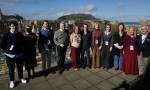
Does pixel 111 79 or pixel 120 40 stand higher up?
pixel 120 40

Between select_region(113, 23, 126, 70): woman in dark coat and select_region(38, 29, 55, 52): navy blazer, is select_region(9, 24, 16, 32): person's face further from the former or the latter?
select_region(113, 23, 126, 70): woman in dark coat

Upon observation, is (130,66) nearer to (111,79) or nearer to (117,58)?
(117,58)

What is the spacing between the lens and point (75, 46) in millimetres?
3895

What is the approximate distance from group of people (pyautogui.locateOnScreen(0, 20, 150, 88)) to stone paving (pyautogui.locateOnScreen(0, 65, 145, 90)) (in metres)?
0.20

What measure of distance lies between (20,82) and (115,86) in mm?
2764

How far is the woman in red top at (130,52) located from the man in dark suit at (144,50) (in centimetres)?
14

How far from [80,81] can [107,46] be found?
5.18 ft

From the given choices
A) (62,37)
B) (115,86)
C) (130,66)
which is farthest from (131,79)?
(62,37)

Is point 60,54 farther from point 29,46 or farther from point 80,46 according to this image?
point 29,46

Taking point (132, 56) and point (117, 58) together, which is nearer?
point (132, 56)

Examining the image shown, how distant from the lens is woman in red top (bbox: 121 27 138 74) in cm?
350

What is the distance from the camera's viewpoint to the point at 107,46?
3.96 metres

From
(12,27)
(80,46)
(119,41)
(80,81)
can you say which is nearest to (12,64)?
(12,27)

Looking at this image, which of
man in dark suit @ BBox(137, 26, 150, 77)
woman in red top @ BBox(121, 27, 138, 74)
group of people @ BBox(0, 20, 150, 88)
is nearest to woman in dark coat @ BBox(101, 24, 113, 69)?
group of people @ BBox(0, 20, 150, 88)
